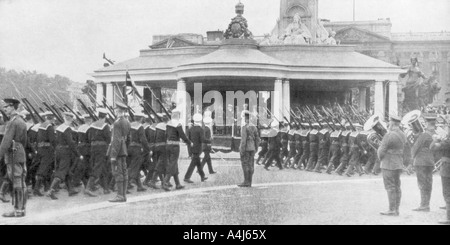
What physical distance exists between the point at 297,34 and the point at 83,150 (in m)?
25.2

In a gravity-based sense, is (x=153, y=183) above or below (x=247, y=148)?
below

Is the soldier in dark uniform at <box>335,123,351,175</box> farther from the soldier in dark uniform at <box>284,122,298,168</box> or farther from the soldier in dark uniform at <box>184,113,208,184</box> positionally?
the soldier in dark uniform at <box>184,113,208,184</box>

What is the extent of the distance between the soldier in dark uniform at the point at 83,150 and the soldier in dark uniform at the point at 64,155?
0.87ft

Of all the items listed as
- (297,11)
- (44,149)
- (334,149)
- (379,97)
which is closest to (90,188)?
(44,149)

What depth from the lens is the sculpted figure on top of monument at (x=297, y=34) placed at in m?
35.7

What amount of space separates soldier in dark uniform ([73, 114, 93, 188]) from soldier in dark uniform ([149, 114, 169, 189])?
5.38ft

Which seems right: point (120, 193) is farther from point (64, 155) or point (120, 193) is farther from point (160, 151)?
point (160, 151)

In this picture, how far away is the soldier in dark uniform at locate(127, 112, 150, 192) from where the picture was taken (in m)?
13.5

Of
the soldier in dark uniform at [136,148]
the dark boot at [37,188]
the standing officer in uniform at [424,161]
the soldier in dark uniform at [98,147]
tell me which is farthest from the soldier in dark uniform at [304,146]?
the dark boot at [37,188]

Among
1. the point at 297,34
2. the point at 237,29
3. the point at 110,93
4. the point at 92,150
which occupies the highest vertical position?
the point at 297,34

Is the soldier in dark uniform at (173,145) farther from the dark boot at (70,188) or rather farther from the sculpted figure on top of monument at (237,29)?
the sculpted figure on top of monument at (237,29)

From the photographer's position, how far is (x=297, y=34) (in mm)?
36281
